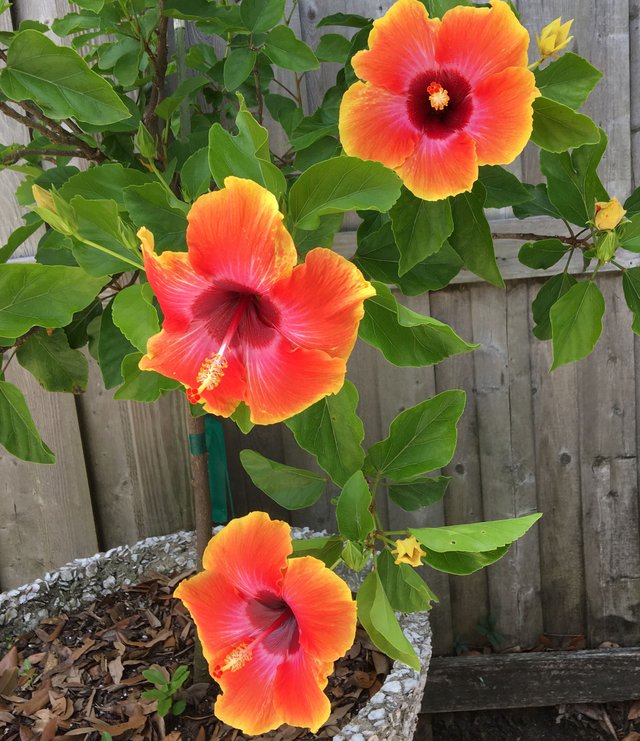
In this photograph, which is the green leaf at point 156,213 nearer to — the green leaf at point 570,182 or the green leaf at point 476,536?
the green leaf at point 476,536

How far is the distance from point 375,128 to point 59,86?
365 millimetres

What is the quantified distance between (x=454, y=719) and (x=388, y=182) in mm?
1848

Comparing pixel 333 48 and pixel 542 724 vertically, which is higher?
pixel 333 48

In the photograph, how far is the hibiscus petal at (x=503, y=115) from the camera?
63 centimetres

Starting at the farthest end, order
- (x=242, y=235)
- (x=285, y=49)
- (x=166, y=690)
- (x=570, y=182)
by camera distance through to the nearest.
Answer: (x=166, y=690)
(x=285, y=49)
(x=570, y=182)
(x=242, y=235)

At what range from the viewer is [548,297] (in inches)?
45.2

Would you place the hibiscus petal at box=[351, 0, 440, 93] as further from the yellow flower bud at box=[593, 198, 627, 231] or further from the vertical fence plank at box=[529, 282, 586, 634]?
the vertical fence plank at box=[529, 282, 586, 634]

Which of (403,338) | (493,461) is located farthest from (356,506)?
(493,461)

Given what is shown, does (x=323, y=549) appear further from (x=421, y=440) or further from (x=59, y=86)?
(x=59, y=86)

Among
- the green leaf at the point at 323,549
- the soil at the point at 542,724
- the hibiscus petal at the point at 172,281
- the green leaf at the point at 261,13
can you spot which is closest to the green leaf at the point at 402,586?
the green leaf at the point at 323,549

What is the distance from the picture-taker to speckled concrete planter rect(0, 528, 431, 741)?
3.61ft

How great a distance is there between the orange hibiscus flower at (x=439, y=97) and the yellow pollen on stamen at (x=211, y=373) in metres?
0.26

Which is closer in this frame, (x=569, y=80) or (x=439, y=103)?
(x=439, y=103)

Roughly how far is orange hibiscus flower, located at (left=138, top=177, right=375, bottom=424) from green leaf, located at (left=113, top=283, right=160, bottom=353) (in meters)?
0.11
